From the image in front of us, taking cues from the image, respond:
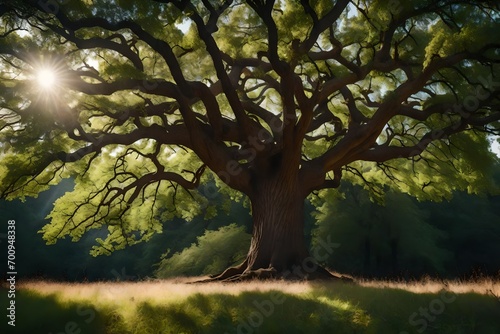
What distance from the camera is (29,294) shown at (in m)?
6.97

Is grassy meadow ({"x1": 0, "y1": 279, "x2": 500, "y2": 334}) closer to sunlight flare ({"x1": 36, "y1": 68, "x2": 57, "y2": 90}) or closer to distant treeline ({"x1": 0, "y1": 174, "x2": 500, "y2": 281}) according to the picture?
sunlight flare ({"x1": 36, "y1": 68, "x2": 57, "y2": 90})

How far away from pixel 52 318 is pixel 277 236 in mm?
7352

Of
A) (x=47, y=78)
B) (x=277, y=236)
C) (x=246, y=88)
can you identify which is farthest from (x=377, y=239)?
(x=47, y=78)

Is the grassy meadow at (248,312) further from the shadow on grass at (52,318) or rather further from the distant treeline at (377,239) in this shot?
the distant treeline at (377,239)

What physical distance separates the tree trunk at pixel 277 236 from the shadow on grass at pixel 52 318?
594 centimetres

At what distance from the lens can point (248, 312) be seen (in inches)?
278

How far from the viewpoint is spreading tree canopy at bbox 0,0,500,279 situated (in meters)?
10.1

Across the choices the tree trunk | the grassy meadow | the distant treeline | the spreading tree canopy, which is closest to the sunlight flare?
the spreading tree canopy

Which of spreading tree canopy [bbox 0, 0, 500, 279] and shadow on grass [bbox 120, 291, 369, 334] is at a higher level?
spreading tree canopy [bbox 0, 0, 500, 279]

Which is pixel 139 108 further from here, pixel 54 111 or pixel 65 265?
pixel 65 265

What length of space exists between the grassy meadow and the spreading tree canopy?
4.21 meters

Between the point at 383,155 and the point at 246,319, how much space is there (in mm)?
9327

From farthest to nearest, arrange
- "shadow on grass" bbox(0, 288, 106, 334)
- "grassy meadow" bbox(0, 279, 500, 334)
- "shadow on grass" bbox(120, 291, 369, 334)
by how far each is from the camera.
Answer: "shadow on grass" bbox(120, 291, 369, 334), "grassy meadow" bbox(0, 279, 500, 334), "shadow on grass" bbox(0, 288, 106, 334)

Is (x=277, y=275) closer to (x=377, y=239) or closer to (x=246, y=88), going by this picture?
(x=246, y=88)
